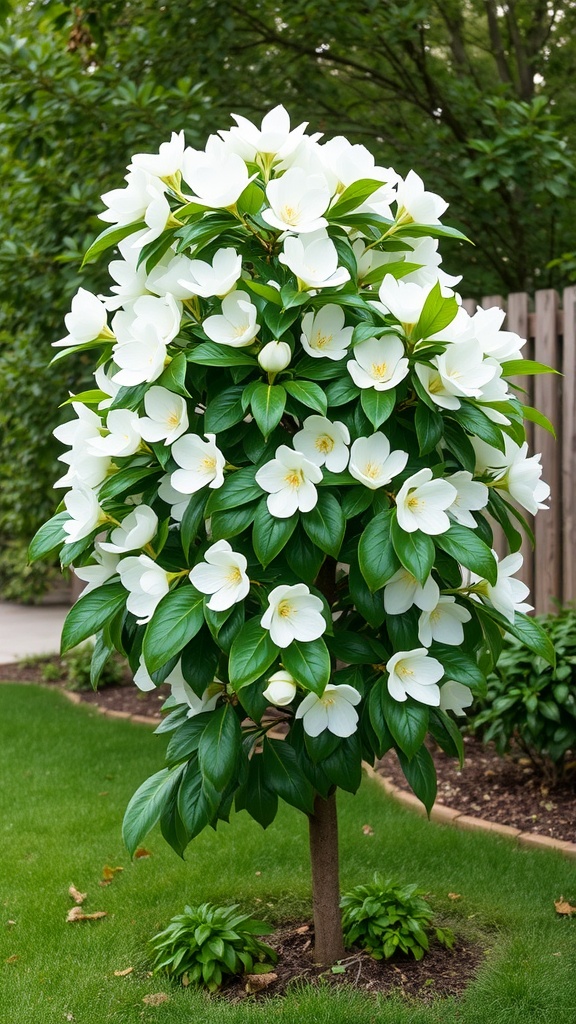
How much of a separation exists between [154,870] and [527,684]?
175cm

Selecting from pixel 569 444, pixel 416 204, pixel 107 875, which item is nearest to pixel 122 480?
pixel 416 204

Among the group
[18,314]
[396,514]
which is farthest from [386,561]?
[18,314]

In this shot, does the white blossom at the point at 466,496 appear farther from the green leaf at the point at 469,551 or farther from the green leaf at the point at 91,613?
the green leaf at the point at 91,613

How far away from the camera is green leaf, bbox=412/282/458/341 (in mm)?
2154

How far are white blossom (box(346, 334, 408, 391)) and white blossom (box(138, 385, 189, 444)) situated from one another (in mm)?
378

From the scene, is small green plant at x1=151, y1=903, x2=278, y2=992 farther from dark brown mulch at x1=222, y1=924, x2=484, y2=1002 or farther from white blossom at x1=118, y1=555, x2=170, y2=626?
white blossom at x1=118, y1=555, x2=170, y2=626

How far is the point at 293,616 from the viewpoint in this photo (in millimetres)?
2127

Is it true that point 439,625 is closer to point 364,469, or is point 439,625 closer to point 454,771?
point 364,469

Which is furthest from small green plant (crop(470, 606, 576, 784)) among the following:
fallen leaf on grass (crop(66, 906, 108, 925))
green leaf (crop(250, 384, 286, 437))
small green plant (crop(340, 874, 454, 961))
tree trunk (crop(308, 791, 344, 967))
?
green leaf (crop(250, 384, 286, 437))

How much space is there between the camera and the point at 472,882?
11.6 feet

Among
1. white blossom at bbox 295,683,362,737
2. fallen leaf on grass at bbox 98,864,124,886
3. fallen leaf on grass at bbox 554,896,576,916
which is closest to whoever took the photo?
white blossom at bbox 295,683,362,737

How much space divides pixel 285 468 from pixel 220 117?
552 centimetres

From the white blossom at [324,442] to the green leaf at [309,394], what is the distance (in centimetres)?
6

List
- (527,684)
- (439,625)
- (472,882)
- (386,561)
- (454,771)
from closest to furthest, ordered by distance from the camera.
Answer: (386,561) < (439,625) < (472,882) < (527,684) < (454,771)
